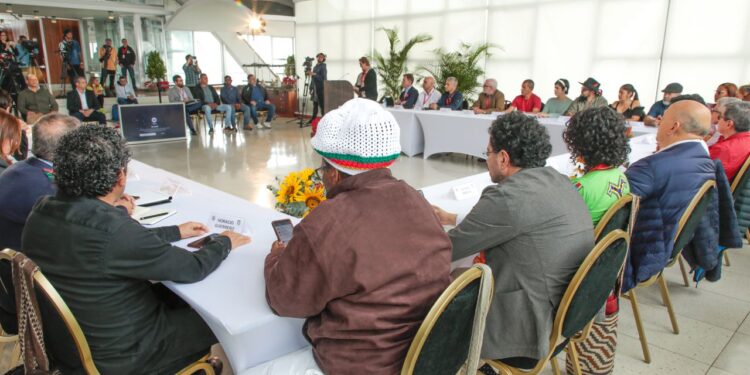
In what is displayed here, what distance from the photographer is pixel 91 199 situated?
1205 millimetres

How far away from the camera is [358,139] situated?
108 centimetres

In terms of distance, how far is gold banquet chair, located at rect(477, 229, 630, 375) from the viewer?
1.29 m

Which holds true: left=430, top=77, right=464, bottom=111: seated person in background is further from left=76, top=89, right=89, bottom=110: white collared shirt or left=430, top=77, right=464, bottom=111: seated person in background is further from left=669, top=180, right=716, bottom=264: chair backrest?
left=76, top=89, right=89, bottom=110: white collared shirt

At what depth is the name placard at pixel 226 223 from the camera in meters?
1.73

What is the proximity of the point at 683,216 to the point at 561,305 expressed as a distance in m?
0.88

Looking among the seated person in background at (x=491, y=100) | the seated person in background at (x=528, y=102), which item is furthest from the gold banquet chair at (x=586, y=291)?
the seated person in background at (x=491, y=100)

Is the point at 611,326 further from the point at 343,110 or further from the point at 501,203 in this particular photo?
the point at 343,110

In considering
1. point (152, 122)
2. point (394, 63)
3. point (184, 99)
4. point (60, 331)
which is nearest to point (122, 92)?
point (184, 99)

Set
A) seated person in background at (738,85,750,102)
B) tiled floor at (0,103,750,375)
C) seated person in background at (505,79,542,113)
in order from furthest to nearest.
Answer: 1. seated person in background at (505,79,542,113)
2. seated person in background at (738,85,750,102)
3. tiled floor at (0,103,750,375)

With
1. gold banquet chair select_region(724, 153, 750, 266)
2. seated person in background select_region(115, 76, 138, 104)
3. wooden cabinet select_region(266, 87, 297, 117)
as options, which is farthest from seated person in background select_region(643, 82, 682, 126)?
seated person in background select_region(115, 76, 138, 104)

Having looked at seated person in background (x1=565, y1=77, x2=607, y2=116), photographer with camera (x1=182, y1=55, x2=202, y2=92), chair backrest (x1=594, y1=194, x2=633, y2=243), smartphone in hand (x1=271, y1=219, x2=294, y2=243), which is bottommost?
smartphone in hand (x1=271, y1=219, x2=294, y2=243)

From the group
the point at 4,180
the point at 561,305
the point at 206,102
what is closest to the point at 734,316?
the point at 561,305

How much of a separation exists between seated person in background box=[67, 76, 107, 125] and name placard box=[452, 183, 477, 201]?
23.2 feet

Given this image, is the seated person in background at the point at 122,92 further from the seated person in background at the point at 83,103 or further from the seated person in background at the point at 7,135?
the seated person in background at the point at 7,135
